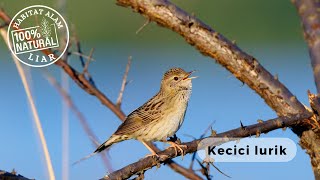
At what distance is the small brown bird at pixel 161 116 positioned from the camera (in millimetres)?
4512

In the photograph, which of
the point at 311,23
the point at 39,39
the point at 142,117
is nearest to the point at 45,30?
the point at 39,39

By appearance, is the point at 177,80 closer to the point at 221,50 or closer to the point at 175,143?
the point at 221,50

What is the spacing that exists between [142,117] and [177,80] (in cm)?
33

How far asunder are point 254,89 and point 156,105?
31.2 inches

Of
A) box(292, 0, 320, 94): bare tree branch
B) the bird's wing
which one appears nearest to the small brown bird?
the bird's wing

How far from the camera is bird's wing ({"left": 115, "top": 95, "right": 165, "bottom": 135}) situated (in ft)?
14.9

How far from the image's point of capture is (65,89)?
425cm

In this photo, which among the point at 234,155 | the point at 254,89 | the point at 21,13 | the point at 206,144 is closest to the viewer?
the point at 206,144

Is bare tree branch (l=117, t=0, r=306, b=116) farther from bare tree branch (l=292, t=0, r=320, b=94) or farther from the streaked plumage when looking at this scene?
the streaked plumage

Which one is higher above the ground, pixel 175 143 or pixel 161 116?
pixel 161 116

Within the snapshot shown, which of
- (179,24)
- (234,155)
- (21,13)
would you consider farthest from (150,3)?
(21,13)

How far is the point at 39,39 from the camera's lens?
446cm

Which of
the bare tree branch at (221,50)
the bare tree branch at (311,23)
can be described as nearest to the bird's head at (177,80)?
the bare tree branch at (221,50)

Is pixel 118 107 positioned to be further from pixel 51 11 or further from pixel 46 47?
pixel 51 11
